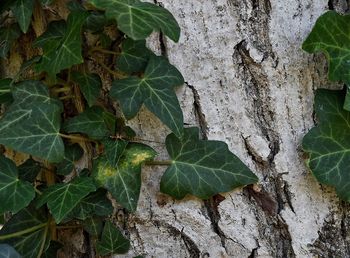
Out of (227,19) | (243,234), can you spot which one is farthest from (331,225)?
(227,19)

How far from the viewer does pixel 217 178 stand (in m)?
0.93

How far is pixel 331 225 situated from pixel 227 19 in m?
0.38

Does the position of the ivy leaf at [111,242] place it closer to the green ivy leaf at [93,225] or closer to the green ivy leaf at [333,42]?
the green ivy leaf at [93,225]

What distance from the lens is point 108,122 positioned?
0.96m

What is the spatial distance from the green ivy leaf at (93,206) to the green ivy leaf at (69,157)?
2.9 inches

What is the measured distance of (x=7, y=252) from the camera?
92 centimetres

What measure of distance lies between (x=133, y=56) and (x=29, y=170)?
284 millimetres

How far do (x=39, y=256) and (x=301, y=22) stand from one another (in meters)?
0.59

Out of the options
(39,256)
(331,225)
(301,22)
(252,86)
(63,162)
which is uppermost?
(301,22)

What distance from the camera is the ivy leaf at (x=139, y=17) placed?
821mm

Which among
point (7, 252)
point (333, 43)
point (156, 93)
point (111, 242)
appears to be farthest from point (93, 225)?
point (333, 43)

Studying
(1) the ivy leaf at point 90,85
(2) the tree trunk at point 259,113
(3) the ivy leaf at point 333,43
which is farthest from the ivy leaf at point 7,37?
(3) the ivy leaf at point 333,43

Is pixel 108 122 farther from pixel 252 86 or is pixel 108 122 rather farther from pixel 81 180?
pixel 252 86

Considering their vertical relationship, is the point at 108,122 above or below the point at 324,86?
below
